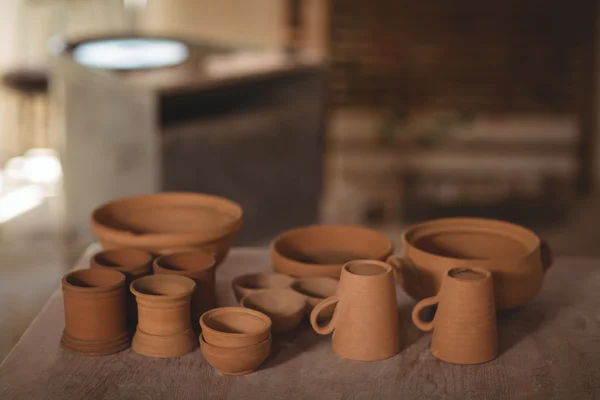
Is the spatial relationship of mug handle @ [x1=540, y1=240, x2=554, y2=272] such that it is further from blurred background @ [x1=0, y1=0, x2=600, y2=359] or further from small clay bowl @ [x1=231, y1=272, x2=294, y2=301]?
blurred background @ [x1=0, y1=0, x2=600, y2=359]

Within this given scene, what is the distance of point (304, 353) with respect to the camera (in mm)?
1215

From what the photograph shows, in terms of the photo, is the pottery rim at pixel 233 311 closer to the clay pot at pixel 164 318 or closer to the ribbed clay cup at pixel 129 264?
the clay pot at pixel 164 318

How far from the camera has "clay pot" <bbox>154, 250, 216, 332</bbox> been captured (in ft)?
4.10

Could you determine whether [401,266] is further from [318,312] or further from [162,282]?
[162,282]

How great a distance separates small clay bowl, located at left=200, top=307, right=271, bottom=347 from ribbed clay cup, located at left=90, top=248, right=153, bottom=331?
0.47ft

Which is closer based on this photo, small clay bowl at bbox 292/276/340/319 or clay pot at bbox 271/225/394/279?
small clay bowl at bbox 292/276/340/319

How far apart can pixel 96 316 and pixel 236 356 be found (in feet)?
0.75

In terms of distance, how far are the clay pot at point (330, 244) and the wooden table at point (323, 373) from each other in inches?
7.4

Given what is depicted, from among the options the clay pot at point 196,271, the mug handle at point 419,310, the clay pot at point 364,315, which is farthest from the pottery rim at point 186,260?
the mug handle at point 419,310

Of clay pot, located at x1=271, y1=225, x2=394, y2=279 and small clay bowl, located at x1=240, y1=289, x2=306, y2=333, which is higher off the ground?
clay pot, located at x1=271, y1=225, x2=394, y2=279

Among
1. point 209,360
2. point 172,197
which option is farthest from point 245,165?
point 209,360

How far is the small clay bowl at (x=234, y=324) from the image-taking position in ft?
3.69

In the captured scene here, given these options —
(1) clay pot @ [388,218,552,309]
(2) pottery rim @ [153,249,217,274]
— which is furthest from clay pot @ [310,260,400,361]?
(2) pottery rim @ [153,249,217,274]

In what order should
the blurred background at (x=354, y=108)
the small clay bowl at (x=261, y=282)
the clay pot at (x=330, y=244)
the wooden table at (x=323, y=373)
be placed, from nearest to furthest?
the wooden table at (x=323, y=373), the small clay bowl at (x=261, y=282), the clay pot at (x=330, y=244), the blurred background at (x=354, y=108)
